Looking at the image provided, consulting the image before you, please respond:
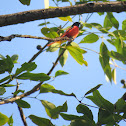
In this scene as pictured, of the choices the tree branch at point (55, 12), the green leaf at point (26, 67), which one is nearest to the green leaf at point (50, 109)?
the green leaf at point (26, 67)

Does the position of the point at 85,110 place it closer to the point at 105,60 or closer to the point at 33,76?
the point at 33,76

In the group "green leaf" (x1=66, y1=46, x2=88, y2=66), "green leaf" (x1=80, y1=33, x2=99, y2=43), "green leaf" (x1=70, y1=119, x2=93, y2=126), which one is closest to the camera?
"green leaf" (x1=70, y1=119, x2=93, y2=126)

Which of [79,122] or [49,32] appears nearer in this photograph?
[79,122]

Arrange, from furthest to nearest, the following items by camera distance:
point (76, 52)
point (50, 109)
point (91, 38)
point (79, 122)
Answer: point (91, 38) → point (76, 52) → point (50, 109) → point (79, 122)

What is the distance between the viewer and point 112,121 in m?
0.54

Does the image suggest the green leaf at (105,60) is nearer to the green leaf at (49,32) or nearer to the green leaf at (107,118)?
the green leaf at (49,32)

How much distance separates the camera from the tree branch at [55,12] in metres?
0.53

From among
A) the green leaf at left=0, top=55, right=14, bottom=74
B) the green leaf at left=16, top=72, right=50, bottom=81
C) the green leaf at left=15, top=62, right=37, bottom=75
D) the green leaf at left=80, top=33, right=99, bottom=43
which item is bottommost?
the green leaf at left=16, top=72, right=50, bottom=81

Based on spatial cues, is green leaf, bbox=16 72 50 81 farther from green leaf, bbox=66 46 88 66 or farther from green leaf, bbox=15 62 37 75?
green leaf, bbox=66 46 88 66

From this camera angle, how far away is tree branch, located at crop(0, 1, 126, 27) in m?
0.53

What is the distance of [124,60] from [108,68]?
10cm

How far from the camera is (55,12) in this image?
0.56 m

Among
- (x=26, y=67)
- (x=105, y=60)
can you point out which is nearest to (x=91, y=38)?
(x=105, y=60)

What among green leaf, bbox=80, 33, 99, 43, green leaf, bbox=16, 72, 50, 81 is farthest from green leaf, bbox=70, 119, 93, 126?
green leaf, bbox=80, 33, 99, 43
